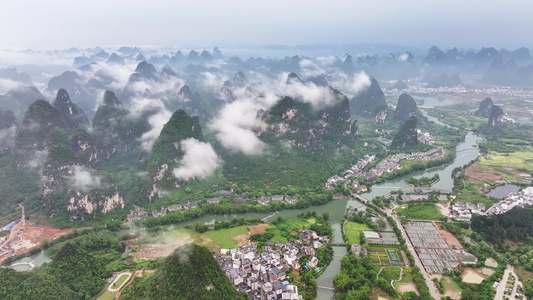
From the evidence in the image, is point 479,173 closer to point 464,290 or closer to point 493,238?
point 493,238

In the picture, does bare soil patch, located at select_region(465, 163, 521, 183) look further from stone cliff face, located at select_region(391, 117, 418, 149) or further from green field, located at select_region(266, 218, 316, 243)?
green field, located at select_region(266, 218, 316, 243)

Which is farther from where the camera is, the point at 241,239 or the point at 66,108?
the point at 66,108

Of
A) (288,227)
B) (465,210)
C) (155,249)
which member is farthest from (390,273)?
(155,249)

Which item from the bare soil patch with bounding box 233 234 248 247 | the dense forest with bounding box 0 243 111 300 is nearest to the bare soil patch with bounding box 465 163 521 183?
the bare soil patch with bounding box 233 234 248 247

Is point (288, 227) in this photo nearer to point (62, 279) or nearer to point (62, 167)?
point (62, 279)

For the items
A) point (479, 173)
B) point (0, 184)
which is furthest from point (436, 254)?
point (0, 184)

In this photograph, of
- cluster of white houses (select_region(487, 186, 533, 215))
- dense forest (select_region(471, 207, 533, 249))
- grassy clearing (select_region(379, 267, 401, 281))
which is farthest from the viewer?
cluster of white houses (select_region(487, 186, 533, 215))

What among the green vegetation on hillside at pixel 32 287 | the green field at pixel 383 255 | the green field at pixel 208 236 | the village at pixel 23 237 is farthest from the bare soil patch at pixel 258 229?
the village at pixel 23 237
